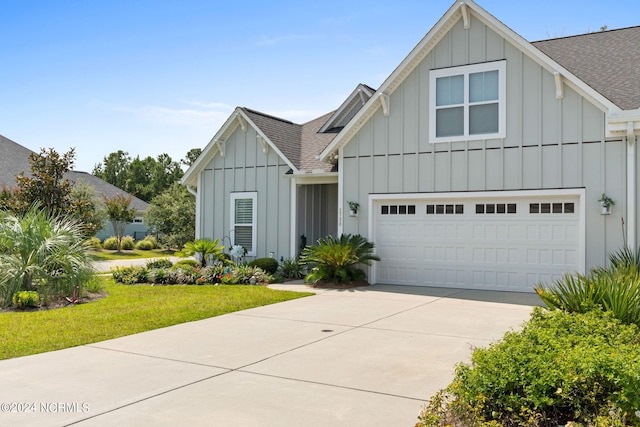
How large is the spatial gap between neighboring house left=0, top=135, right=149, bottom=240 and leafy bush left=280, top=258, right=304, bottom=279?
49.9ft

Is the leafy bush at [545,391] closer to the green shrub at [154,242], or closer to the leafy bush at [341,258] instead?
the leafy bush at [341,258]

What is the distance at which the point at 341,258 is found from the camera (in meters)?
14.4

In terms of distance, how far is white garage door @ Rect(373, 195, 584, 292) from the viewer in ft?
42.6

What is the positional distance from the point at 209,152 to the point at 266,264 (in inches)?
184

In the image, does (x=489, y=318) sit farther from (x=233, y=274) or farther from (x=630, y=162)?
(x=233, y=274)

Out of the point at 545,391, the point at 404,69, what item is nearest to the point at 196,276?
the point at 404,69

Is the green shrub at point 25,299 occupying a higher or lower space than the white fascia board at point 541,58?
lower

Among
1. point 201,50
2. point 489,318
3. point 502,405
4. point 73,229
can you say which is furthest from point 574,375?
point 201,50

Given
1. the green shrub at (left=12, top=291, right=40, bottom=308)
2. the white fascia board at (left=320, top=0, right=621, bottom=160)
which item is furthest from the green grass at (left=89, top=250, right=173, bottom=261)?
the green shrub at (left=12, top=291, right=40, bottom=308)

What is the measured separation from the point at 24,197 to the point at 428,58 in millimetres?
12500

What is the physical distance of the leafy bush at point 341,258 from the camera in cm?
1447

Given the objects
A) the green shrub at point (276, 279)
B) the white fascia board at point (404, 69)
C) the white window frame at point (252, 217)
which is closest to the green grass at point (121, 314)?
the green shrub at point (276, 279)

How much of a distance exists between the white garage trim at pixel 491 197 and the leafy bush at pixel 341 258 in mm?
506

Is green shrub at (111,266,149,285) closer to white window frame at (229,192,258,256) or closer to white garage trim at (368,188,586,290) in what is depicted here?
white window frame at (229,192,258,256)
